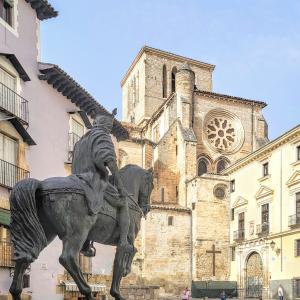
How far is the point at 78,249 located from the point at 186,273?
3366cm

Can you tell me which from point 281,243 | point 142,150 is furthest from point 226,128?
point 281,243

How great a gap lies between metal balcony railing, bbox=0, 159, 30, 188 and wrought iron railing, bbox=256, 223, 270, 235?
21.4m

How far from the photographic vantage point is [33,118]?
18734 millimetres

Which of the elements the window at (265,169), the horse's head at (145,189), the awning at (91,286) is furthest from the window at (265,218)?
the horse's head at (145,189)

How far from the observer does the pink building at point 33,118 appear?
655 inches

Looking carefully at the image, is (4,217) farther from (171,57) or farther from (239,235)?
(171,57)

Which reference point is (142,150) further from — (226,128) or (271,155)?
(271,155)

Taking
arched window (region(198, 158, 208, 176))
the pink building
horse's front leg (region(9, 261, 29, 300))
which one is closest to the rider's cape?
horse's front leg (region(9, 261, 29, 300))

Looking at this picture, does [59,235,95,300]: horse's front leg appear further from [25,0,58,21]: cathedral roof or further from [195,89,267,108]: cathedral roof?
[195,89,267,108]: cathedral roof

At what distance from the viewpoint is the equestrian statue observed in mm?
6270

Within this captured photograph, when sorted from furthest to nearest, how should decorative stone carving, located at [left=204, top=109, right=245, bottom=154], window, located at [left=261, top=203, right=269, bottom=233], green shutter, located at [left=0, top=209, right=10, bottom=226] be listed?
decorative stone carving, located at [left=204, top=109, right=245, bottom=154] → window, located at [left=261, top=203, right=269, bottom=233] → green shutter, located at [left=0, top=209, right=10, bottom=226]

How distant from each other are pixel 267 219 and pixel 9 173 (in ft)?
74.4

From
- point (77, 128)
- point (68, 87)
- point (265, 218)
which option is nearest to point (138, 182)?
point (68, 87)

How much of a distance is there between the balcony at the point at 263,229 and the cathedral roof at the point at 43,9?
2061 cm
